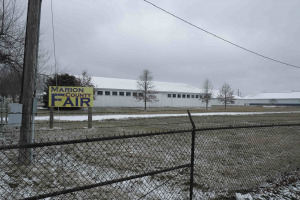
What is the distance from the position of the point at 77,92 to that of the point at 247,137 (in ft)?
29.8

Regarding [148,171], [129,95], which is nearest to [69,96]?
[148,171]

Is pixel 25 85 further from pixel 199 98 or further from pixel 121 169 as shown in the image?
pixel 199 98

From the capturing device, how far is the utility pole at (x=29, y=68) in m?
4.96

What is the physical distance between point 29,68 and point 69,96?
6.59 meters

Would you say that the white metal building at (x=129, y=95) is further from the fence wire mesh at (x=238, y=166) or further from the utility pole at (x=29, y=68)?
the utility pole at (x=29, y=68)

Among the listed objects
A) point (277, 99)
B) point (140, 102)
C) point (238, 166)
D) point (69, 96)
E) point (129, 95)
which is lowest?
point (238, 166)

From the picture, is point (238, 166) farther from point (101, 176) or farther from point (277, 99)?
point (277, 99)

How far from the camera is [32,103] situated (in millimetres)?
5184

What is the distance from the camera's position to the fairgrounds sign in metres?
11.1

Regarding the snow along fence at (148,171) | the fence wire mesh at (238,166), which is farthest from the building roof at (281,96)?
the snow along fence at (148,171)

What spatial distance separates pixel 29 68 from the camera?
5000 mm

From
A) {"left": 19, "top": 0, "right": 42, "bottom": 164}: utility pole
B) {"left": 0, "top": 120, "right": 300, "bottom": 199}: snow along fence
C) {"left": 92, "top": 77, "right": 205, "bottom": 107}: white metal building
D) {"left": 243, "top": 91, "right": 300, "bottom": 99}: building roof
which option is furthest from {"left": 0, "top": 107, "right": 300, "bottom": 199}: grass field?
{"left": 243, "top": 91, "right": 300, "bottom": 99}: building roof

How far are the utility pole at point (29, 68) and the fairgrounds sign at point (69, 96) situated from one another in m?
6.07

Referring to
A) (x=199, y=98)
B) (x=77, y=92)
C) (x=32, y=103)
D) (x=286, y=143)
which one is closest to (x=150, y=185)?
(x=32, y=103)
